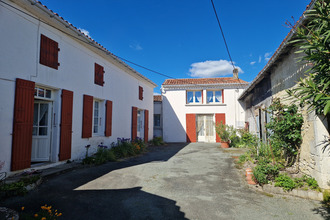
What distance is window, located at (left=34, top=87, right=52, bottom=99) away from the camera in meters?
5.27

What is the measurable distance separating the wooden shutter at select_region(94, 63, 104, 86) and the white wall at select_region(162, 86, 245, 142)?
7.16 meters

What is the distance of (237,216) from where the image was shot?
117 inches

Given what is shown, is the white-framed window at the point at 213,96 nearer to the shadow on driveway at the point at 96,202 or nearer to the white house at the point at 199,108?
the white house at the point at 199,108

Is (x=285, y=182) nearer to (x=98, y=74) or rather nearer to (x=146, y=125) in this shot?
(x=98, y=74)

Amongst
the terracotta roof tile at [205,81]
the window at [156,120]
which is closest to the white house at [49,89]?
the window at [156,120]

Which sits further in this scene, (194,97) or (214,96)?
(194,97)

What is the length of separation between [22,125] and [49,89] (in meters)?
1.53

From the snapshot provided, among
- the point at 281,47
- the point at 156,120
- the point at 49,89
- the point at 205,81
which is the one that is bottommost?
the point at 156,120

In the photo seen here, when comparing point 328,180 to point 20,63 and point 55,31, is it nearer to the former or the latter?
point 20,63

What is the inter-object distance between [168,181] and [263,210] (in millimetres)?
2217

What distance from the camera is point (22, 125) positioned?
4578 mm

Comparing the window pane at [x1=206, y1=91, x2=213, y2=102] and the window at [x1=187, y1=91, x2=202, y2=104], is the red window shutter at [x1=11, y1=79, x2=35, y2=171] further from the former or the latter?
the window pane at [x1=206, y1=91, x2=213, y2=102]

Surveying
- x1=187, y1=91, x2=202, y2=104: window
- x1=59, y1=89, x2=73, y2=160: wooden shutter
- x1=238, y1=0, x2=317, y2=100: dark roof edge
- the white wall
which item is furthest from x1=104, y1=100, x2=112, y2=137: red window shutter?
x1=187, y1=91, x2=202, y2=104: window

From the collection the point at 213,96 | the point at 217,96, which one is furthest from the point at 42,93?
the point at 217,96
